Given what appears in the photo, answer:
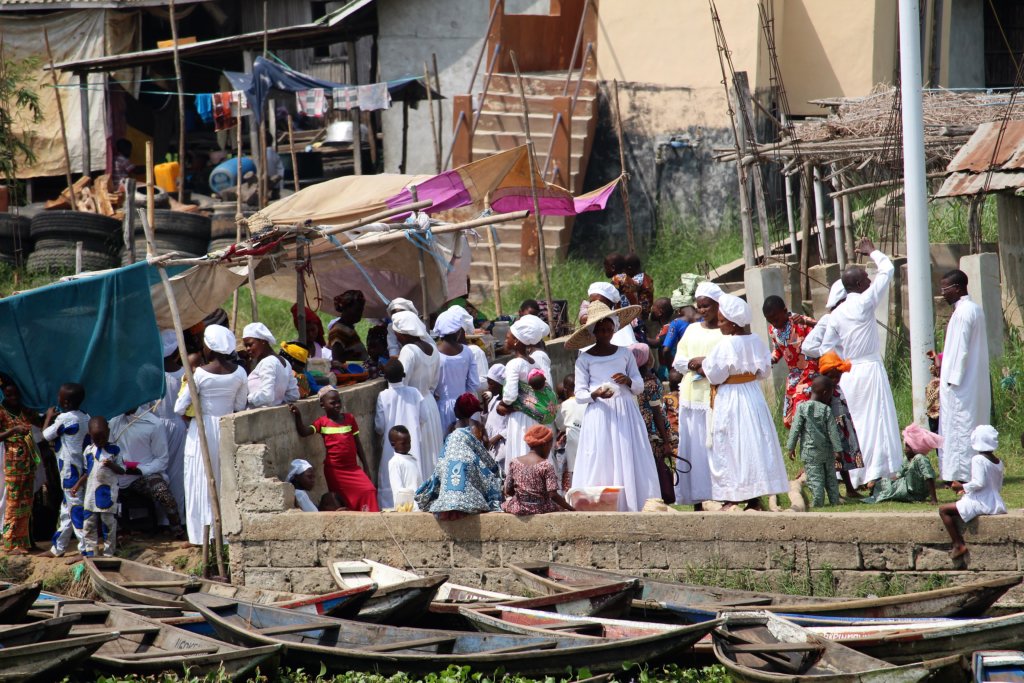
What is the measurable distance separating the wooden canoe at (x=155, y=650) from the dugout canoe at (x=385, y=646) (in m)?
0.18

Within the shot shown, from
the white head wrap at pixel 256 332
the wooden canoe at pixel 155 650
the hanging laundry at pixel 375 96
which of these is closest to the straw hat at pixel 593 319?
the white head wrap at pixel 256 332

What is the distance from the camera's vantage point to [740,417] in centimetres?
920

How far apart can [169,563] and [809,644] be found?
5.06 meters

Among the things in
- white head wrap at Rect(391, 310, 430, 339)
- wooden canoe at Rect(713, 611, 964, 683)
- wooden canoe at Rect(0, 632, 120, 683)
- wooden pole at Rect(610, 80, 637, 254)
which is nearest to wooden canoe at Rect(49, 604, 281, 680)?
wooden canoe at Rect(0, 632, 120, 683)

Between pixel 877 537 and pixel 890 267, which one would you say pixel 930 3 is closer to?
pixel 890 267

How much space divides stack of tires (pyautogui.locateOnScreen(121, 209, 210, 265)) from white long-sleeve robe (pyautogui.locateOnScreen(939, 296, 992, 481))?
1050 centimetres

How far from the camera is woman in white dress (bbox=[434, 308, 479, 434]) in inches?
437

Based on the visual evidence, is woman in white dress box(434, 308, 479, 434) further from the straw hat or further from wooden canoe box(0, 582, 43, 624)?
wooden canoe box(0, 582, 43, 624)

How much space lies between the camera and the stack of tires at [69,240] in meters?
17.1

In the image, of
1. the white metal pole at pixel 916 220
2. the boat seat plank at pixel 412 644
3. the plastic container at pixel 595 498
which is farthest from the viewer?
the white metal pole at pixel 916 220

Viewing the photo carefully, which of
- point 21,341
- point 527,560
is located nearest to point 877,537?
point 527,560

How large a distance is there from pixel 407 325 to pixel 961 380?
412 cm

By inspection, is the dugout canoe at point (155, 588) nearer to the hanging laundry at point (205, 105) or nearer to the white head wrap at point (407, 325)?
the white head wrap at point (407, 325)

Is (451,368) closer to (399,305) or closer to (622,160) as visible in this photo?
(399,305)
